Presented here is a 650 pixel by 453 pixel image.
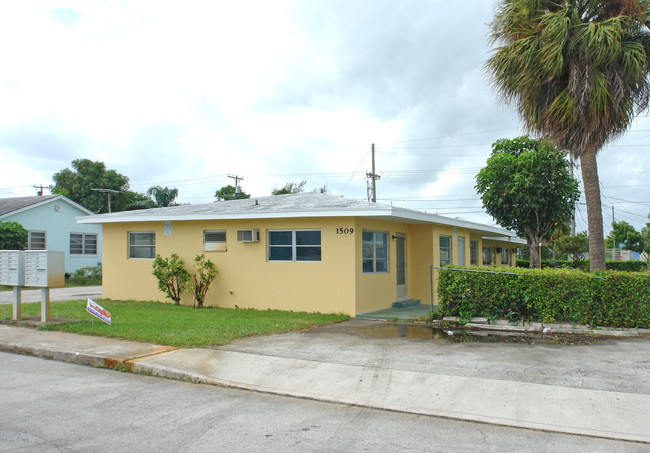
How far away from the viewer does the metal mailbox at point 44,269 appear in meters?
11.0

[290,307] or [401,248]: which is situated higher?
[401,248]

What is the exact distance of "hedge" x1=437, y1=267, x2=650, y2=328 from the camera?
1033 cm

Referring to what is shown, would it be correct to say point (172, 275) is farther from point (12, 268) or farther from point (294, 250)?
point (12, 268)

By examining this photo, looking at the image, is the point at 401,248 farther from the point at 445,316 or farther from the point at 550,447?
the point at 550,447

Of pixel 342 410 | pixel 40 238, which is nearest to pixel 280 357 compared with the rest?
pixel 342 410

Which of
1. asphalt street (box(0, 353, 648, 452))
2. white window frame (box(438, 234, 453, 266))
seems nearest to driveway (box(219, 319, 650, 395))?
asphalt street (box(0, 353, 648, 452))

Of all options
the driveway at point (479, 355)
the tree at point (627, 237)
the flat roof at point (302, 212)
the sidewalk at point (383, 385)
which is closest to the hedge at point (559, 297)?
the driveway at point (479, 355)

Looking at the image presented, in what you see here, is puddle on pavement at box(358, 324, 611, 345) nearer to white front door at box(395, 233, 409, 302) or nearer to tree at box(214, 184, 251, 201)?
white front door at box(395, 233, 409, 302)

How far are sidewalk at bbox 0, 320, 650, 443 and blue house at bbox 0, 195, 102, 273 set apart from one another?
2297 cm

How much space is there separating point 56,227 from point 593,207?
96.7 ft

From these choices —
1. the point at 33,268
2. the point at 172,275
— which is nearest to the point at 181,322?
the point at 33,268

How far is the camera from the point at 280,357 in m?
8.14

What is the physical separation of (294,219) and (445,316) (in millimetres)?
4902

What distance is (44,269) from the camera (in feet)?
36.2
